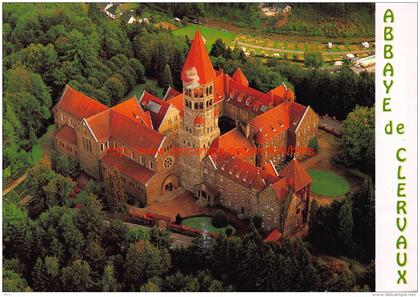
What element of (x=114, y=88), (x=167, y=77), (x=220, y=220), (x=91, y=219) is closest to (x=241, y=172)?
(x=220, y=220)

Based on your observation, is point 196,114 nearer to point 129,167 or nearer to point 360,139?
point 129,167

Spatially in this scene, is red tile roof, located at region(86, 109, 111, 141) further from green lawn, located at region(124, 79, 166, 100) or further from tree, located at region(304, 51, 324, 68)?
tree, located at region(304, 51, 324, 68)

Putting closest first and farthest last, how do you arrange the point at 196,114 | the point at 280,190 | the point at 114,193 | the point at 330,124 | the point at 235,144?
1. the point at 280,190
2. the point at 196,114
3. the point at 114,193
4. the point at 235,144
5. the point at 330,124

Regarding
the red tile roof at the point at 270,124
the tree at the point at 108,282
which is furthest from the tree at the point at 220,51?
the tree at the point at 108,282

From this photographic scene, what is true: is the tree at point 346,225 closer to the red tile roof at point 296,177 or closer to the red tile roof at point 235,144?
the red tile roof at point 296,177

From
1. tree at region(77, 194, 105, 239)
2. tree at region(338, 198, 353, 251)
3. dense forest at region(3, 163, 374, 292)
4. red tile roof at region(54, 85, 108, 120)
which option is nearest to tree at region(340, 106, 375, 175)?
dense forest at region(3, 163, 374, 292)

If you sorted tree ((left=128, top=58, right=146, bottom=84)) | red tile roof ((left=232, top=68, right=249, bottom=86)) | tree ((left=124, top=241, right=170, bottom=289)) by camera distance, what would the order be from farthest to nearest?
tree ((left=128, top=58, right=146, bottom=84)), red tile roof ((left=232, top=68, right=249, bottom=86)), tree ((left=124, top=241, right=170, bottom=289))

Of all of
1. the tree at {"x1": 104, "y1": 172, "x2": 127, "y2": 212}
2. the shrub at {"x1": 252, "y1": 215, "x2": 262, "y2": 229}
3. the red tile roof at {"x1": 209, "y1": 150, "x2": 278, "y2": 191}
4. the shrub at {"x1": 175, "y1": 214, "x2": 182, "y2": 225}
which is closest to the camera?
the red tile roof at {"x1": 209, "y1": 150, "x2": 278, "y2": 191}
